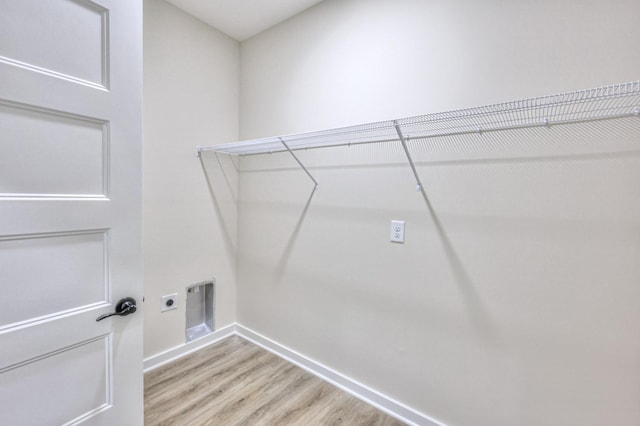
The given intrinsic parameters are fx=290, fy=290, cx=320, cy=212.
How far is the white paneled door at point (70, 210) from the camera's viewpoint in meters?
0.90

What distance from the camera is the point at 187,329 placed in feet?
7.36

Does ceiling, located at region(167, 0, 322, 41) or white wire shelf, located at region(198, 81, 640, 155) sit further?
ceiling, located at region(167, 0, 322, 41)

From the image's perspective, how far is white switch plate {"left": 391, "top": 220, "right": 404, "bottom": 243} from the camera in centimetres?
158

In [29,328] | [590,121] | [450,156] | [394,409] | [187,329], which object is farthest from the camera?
[187,329]

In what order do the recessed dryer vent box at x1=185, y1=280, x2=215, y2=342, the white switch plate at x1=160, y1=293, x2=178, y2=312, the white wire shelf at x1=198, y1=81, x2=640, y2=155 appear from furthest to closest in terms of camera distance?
the recessed dryer vent box at x1=185, y1=280, x2=215, y2=342 → the white switch plate at x1=160, y1=293, x2=178, y2=312 → the white wire shelf at x1=198, y1=81, x2=640, y2=155

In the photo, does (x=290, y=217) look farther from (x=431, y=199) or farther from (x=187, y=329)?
(x=187, y=329)

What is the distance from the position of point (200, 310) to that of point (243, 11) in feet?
7.36

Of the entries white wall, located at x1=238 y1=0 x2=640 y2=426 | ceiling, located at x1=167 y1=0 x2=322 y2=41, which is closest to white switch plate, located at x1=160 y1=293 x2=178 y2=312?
white wall, located at x1=238 y1=0 x2=640 y2=426

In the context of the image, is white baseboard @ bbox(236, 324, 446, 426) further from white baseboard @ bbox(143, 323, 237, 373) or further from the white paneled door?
the white paneled door

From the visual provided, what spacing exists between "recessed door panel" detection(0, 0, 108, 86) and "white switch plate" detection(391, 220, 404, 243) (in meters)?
1.43

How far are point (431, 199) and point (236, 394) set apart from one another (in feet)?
5.34

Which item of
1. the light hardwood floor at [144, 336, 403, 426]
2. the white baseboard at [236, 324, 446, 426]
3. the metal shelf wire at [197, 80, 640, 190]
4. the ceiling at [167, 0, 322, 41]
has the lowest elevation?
the light hardwood floor at [144, 336, 403, 426]

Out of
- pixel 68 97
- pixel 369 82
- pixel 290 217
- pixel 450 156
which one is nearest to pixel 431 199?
pixel 450 156

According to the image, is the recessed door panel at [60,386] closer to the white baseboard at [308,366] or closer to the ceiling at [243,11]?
the white baseboard at [308,366]
